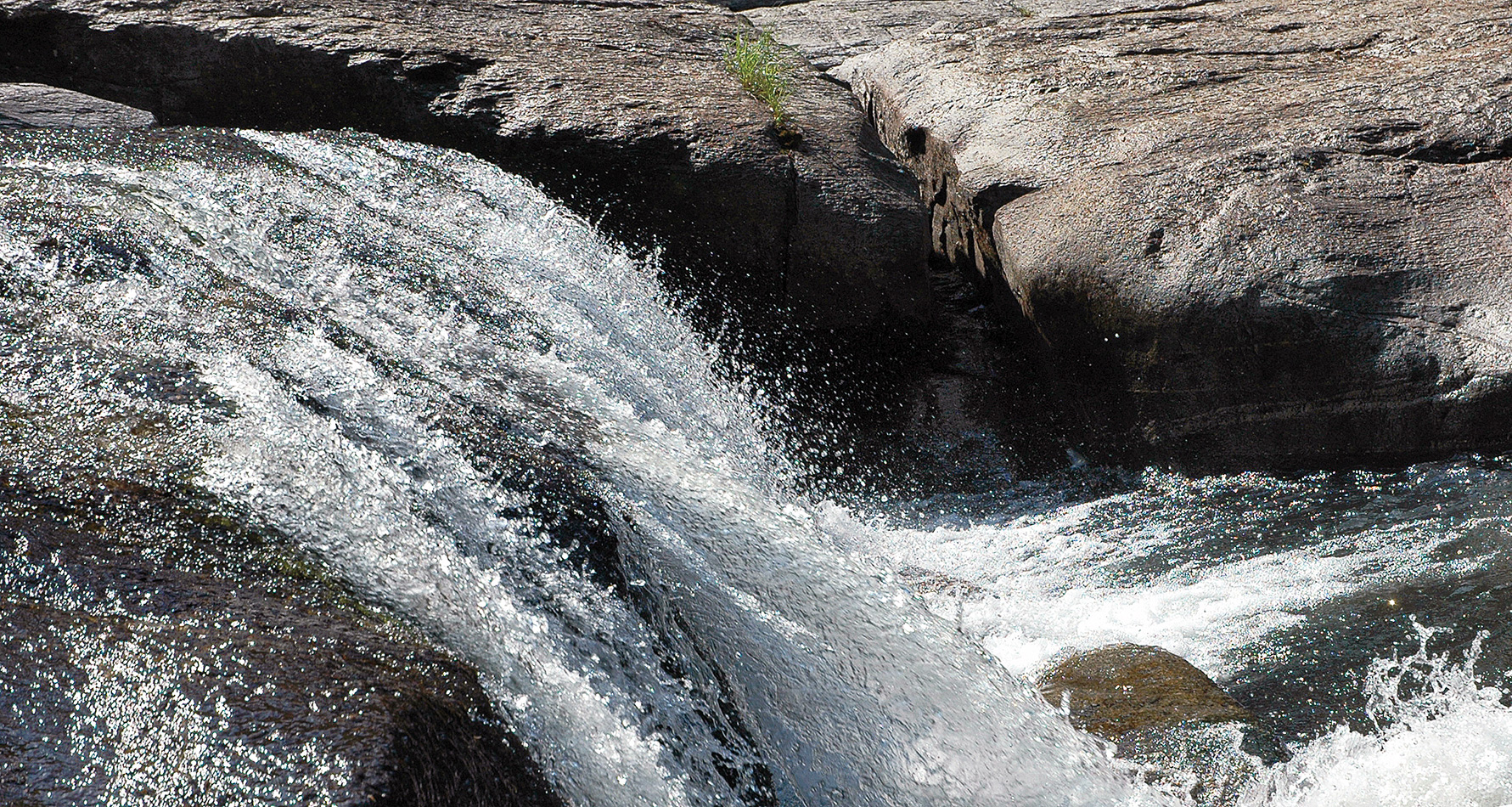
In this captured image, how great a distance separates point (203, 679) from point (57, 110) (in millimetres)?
3129

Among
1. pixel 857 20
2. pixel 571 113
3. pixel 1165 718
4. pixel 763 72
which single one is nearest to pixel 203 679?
pixel 1165 718

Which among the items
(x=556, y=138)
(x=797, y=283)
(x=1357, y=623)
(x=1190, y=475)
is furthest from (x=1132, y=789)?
(x=556, y=138)

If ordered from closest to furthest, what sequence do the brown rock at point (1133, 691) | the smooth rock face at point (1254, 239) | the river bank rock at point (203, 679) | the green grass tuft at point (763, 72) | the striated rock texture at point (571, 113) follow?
the river bank rock at point (203, 679) < the brown rock at point (1133, 691) < the smooth rock face at point (1254, 239) < the striated rock texture at point (571, 113) < the green grass tuft at point (763, 72)

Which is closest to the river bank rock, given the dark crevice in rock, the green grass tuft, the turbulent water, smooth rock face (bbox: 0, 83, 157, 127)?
the turbulent water

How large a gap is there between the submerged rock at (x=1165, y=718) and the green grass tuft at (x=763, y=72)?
8.49ft

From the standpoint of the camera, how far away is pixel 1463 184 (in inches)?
155

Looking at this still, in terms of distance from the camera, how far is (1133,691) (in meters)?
2.53

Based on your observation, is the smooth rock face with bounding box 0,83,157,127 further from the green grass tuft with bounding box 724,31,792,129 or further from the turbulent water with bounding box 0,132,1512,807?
the green grass tuft with bounding box 724,31,792,129

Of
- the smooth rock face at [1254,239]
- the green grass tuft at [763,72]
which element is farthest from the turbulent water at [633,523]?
the green grass tuft at [763,72]

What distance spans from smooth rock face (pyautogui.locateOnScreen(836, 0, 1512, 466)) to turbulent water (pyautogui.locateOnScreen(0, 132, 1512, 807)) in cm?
23

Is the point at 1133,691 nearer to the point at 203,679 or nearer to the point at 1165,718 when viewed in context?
the point at 1165,718

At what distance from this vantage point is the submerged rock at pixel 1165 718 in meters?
2.23

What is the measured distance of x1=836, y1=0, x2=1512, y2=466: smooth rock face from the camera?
11.7ft

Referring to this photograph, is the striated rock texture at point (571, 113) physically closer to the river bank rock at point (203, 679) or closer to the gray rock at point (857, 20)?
the gray rock at point (857, 20)
